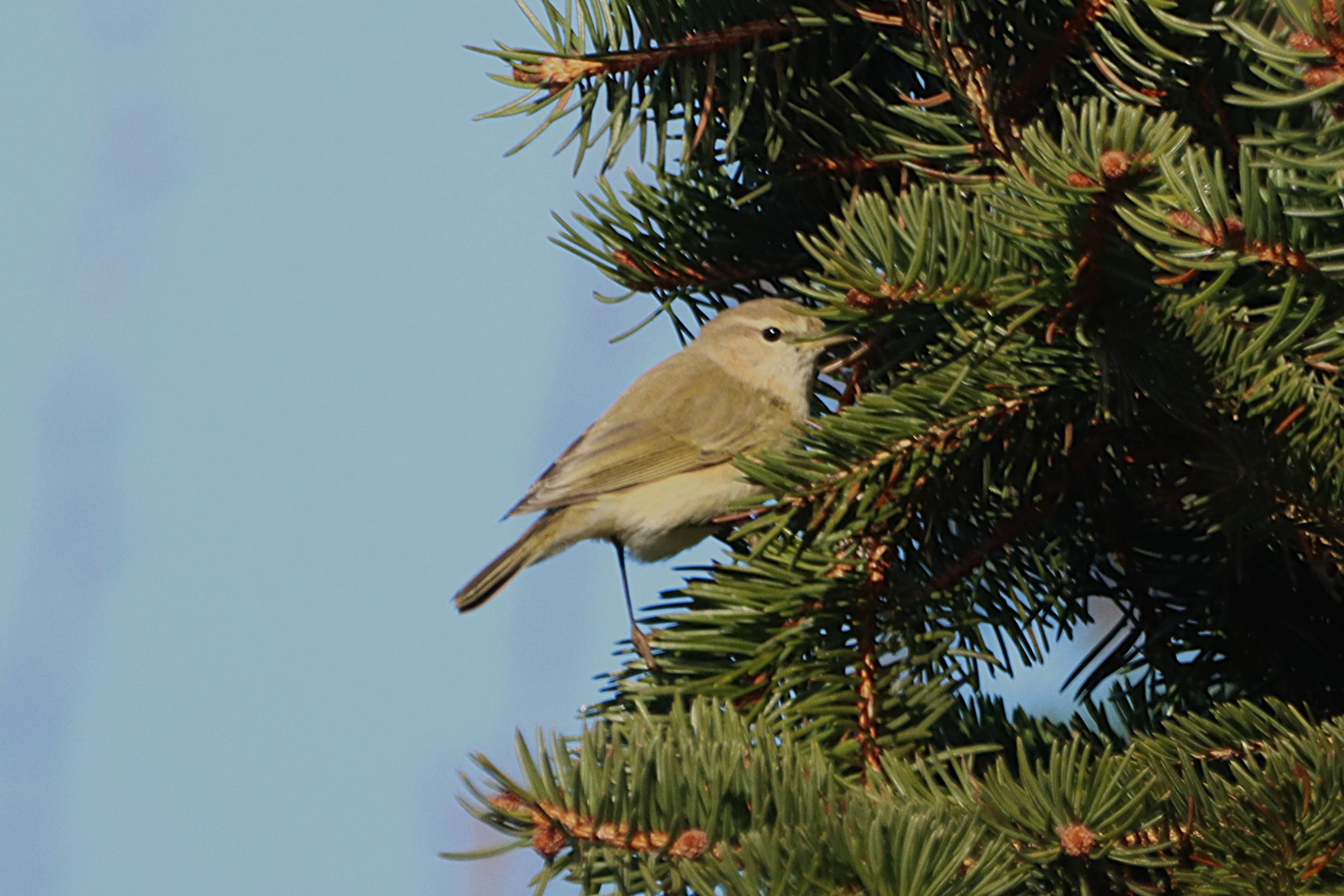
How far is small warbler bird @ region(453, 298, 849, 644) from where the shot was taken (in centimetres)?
400

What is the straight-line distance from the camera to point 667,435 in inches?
172

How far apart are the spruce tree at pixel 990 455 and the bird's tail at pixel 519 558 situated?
4.56 feet

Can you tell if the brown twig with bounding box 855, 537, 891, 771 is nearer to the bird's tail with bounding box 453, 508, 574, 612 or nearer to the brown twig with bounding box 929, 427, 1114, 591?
the brown twig with bounding box 929, 427, 1114, 591

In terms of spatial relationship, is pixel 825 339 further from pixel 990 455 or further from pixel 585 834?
pixel 585 834

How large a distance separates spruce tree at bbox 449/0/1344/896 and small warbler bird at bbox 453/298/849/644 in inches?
51.2

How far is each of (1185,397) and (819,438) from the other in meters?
0.53

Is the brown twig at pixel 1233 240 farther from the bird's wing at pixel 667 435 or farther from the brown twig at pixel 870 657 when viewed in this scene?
the bird's wing at pixel 667 435

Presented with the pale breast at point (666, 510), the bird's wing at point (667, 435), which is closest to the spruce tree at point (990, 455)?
the pale breast at point (666, 510)

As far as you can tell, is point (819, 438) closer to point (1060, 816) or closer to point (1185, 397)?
point (1185, 397)

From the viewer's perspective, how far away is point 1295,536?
188 centimetres

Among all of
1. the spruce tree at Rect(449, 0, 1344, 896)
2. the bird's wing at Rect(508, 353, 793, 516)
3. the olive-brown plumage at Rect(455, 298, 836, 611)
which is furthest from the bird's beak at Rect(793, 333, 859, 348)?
the bird's wing at Rect(508, 353, 793, 516)

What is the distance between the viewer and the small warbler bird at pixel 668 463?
4.00m

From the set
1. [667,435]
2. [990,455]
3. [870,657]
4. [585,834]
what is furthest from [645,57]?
[667,435]

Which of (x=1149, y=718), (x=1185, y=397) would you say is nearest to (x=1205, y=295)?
(x=1185, y=397)
